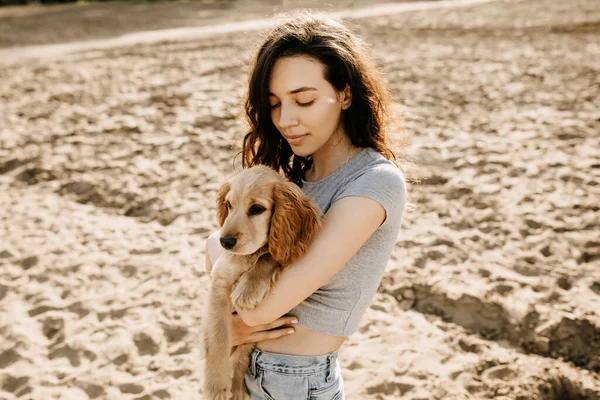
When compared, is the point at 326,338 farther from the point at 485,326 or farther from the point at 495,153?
the point at 495,153

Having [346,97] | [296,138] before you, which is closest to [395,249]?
[346,97]

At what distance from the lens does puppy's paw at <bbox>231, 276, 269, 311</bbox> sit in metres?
2.24

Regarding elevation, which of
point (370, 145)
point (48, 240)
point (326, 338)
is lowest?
point (48, 240)

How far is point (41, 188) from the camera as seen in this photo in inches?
280

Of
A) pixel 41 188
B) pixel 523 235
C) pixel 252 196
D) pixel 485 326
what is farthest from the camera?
pixel 41 188

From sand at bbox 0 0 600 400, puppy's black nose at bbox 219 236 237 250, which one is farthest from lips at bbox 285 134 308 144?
sand at bbox 0 0 600 400

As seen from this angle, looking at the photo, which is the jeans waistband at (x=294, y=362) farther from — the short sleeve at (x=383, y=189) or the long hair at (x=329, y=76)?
the long hair at (x=329, y=76)

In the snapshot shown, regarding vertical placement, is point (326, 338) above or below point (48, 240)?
above

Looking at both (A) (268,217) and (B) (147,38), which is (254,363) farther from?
(B) (147,38)

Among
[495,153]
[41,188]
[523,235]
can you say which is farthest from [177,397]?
[495,153]

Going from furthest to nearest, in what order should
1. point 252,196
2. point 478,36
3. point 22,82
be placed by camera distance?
point 478,36 → point 22,82 → point 252,196

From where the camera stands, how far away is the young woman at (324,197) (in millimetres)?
2176

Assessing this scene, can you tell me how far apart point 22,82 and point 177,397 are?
30.2ft

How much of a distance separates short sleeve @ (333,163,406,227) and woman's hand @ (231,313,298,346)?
523mm
